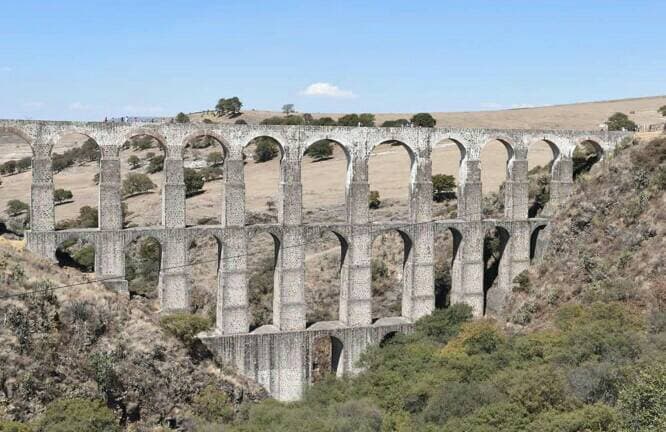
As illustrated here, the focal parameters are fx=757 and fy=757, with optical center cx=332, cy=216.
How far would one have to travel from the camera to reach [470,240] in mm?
49625

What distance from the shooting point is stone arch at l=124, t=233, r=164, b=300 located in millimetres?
56938

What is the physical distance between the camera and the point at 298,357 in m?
44.5

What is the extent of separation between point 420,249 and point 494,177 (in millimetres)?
28214

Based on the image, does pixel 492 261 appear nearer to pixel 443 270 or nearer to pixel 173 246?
pixel 443 270

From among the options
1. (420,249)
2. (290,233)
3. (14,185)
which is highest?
(14,185)

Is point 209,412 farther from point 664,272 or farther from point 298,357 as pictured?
point 664,272

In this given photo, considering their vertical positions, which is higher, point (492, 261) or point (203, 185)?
point (203, 185)

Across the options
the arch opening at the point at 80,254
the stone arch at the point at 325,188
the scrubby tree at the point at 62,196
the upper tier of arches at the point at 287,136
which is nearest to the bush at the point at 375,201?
the stone arch at the point at 325,188

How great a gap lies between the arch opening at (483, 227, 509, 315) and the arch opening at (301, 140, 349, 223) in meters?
11.8

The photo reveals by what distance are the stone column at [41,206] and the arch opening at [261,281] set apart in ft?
50.1

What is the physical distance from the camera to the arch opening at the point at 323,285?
5384 centimetres

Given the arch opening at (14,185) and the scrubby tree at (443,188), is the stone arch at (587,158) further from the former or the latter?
the arch opening at (14,185)

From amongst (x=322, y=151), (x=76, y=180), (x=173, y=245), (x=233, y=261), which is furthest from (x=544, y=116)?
(x=173, y=245)

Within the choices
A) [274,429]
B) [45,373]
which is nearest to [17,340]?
[45,373]
